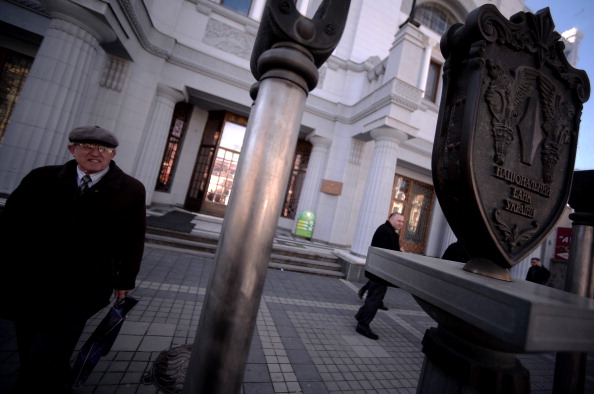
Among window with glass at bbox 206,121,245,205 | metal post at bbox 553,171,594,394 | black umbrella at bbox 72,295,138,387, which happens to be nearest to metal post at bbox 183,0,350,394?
black umbrella at bbox 72,295,138,387

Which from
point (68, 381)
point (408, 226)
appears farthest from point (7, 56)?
point (408, 226)

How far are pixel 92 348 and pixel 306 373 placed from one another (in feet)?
6.01

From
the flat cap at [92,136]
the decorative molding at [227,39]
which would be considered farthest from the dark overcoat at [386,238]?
the decorative molding at [227,39]

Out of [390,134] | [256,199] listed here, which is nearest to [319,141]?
[390,134]

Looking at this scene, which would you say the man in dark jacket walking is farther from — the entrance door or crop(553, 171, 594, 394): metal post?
the entrance door

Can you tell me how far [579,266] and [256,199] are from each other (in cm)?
319

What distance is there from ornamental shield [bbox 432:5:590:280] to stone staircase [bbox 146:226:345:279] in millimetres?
5296

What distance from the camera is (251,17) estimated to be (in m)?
8.84

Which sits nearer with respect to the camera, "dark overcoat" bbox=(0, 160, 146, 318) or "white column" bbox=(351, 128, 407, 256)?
"dark overcoat" bbox=(0, 160, 146, 318)

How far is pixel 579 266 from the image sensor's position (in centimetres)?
236

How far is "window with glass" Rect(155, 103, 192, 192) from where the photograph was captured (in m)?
9.84

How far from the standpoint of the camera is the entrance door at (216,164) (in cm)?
1015

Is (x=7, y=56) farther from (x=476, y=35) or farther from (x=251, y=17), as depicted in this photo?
(x=476, y=35)

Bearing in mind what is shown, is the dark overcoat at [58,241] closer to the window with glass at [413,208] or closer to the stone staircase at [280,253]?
the stone staircase at [280,253]
